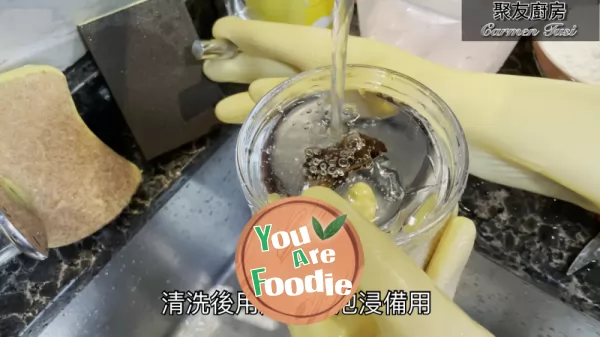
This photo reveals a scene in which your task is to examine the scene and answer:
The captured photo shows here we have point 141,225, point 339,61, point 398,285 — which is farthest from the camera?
point 141,225

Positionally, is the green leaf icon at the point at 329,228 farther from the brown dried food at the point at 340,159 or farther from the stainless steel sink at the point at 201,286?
the stainless steel sink at the point at 201,286

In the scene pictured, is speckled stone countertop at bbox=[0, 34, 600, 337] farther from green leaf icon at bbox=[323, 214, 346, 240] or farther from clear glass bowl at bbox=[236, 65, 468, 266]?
green leaf icon at bbox=[323, 214, 346, 240]

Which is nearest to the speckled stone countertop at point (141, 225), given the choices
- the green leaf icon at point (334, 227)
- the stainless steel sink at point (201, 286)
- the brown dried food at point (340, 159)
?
the stainless steel sink at point (201, 286)

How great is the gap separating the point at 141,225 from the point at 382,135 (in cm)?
25

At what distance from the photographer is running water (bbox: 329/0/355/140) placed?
1.44 feet

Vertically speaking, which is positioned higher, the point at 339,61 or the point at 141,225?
the point at 339,61

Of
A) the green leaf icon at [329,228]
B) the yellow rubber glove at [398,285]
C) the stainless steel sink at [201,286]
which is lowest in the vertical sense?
the stainless steel sink at [201,286]

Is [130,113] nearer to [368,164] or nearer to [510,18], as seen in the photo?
[368,164]

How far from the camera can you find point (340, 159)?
0.47 metres

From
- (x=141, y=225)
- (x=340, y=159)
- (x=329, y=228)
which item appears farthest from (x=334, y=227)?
(x=141, y=225)

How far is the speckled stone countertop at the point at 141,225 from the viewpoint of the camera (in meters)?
0.51

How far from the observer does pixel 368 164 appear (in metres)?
0.48

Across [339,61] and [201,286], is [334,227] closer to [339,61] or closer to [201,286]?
[339,61]

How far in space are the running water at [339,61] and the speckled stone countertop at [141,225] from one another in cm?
15
